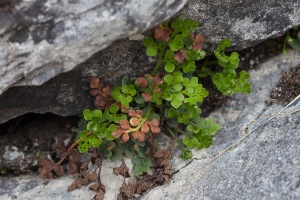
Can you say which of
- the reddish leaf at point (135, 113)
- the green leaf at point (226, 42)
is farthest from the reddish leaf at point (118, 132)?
the green leaf at point (226, 42)

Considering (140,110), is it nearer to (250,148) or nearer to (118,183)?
(118,183)

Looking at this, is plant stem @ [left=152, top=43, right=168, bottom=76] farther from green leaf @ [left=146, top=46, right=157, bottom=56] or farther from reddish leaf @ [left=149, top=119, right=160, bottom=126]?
reddish leaf @ [left=149, top=119, right=160, bottom=126]

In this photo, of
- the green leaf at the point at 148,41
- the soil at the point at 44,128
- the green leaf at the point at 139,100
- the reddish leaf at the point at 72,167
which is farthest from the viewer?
the soil at the point at 44,128

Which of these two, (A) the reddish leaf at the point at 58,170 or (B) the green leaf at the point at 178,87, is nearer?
(B) the green leaf at the point at 178,87

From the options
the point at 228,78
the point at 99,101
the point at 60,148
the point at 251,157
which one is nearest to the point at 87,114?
the point at 99,101

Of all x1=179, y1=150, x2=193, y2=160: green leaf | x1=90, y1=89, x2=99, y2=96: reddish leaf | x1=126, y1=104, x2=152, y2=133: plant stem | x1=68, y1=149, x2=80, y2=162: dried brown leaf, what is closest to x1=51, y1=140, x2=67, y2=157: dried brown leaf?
x1=68, y1=149, x2=80, y2=162: dried brown leaf

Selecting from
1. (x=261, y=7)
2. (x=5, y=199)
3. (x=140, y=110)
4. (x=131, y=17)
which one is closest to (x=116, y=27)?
(x=131, y=17)

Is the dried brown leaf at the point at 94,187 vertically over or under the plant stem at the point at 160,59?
under

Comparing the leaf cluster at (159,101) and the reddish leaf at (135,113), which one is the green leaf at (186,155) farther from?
the reddish leaf at (135,113)
